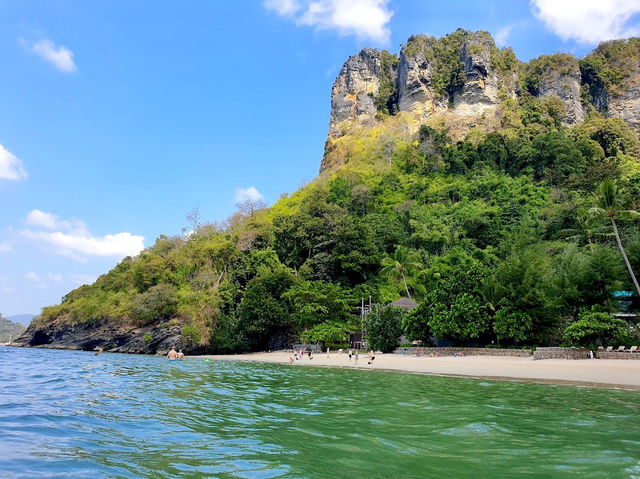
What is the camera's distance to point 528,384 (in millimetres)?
13062

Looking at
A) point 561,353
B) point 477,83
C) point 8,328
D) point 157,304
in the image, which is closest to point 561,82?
point 477,83

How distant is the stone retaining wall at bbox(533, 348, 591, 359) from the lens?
1791 centimetres

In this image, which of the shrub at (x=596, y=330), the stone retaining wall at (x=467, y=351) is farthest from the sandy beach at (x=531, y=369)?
the shrub at (x=596, y=330)

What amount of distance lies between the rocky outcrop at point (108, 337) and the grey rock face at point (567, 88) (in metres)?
60.0

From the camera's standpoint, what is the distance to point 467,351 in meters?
22.0

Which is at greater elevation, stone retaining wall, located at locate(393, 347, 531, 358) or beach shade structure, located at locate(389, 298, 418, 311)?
beach shade structure, located at locate(389, 298, 418, 311)

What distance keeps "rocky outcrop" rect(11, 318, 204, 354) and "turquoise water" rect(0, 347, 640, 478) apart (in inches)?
1158

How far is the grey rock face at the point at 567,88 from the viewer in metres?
61.3

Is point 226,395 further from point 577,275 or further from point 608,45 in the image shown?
point 608,45

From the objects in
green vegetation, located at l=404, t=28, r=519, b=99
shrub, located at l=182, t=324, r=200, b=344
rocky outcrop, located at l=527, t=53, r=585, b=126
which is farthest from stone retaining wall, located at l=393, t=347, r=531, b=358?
green vegetation, located at l=404, t=28, r=519, b=99

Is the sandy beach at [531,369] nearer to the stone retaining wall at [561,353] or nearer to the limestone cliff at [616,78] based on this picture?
the stone retaining wall at [561,353]

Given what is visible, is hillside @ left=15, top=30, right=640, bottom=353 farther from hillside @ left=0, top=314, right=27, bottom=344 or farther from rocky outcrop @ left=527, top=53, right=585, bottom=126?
hillside @ left=0, top=314, right=27, bottom=344

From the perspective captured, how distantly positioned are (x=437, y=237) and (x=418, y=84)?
39.8 meters

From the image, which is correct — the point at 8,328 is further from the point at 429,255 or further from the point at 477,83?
the point at 477,83
